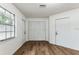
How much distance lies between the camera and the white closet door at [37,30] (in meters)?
9.04

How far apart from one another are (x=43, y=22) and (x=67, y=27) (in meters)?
3.60

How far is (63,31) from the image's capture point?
20.2ft

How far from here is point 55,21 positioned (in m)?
6.95

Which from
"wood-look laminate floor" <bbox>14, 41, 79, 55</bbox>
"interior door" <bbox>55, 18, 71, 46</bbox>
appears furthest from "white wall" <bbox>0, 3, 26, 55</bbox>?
"interior door" <bbox>55, 18, 71, 46</bbox>

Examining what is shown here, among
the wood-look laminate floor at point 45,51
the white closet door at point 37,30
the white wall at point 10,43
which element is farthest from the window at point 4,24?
the white closet door at point 37,30

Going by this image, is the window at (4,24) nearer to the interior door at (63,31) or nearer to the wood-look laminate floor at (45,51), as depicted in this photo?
the wood-look laminate floor at (45,51)

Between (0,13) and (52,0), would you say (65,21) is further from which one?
(52,0)

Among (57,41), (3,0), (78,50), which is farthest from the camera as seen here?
(57,41)

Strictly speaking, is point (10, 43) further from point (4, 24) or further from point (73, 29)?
point (73, 29)

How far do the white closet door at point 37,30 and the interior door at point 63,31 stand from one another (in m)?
2.43

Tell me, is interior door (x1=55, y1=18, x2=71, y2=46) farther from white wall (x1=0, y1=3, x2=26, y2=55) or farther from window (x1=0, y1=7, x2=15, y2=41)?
window (x1=0, y1=7, x2=15, y2=41)

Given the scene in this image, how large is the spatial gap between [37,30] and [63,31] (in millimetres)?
3439

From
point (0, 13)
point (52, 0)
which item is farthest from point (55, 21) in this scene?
point (52, 0)
